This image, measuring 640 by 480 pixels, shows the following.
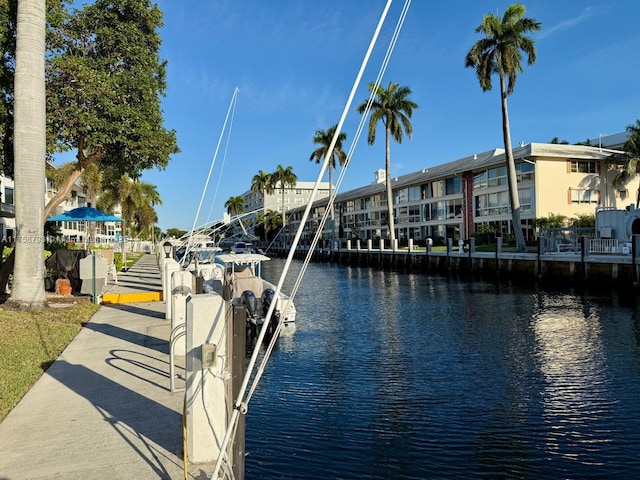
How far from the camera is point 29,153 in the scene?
13508mm

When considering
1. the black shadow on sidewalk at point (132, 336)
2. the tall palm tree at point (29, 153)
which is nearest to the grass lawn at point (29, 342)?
the black shadow on sidewalk at point (132, 336)

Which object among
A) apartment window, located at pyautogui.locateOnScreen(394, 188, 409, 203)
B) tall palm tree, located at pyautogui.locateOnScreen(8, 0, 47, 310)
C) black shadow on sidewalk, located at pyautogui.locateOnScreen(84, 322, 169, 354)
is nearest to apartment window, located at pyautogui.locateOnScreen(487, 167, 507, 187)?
apartment window, located at pyautogui.locateOnScreen(394, 188, 409, 203)

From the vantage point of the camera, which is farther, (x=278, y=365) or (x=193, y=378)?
(x=278, y=365)

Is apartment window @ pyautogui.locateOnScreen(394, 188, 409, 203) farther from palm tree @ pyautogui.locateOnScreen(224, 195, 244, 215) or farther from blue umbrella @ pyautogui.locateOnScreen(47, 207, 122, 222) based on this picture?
palm tree @ pyautogui.locateOnScreen(224, 195, 244, 215)

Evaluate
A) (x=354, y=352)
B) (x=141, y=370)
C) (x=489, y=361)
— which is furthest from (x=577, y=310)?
(x=141, y=370)

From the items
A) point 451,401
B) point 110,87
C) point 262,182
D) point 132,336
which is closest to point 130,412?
point 132,336

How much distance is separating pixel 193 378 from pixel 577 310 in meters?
18.4

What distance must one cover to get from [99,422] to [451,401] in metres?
5.54

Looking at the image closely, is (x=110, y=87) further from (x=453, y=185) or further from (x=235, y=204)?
(x=235, y=204)

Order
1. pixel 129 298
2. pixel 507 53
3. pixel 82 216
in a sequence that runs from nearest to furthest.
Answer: pixel 129 298 → pixel 82 216 → pixel 507 53

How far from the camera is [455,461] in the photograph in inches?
251

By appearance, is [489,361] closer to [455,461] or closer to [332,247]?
[455,461]

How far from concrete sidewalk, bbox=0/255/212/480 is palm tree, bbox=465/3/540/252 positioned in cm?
3505

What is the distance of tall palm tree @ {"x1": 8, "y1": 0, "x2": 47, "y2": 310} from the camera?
529 inches
